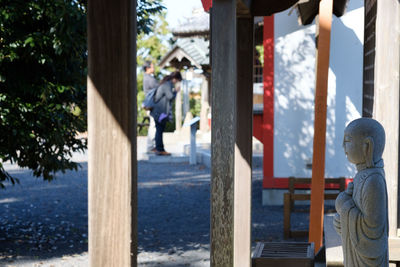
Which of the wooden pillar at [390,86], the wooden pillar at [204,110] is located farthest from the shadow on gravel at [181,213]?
the wooden pillar at [204,110]

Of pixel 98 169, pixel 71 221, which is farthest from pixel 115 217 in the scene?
pixel 71 221

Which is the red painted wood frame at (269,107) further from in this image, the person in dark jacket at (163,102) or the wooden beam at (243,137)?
the person in dark jacket at (163,102)

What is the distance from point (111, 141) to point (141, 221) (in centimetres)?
681

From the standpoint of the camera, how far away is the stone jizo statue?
9.60 feet

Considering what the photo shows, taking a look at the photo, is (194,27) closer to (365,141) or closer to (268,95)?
(268,95)

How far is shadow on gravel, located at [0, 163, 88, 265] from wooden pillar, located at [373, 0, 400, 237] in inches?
162

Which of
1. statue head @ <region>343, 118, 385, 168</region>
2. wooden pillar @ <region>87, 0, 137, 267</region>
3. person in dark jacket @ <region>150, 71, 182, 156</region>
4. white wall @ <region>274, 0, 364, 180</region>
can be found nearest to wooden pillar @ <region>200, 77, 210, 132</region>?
person in dark jacket @ <region>150, 71, 182, 156</region>

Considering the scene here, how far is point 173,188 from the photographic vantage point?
39.9ft

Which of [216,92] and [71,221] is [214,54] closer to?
[216,92]

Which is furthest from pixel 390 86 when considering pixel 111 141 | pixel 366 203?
pixel 111 141

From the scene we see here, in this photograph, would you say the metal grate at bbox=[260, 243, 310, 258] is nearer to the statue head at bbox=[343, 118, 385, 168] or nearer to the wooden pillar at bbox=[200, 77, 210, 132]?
the statue head at bbox=[343, 118, 385, 168]

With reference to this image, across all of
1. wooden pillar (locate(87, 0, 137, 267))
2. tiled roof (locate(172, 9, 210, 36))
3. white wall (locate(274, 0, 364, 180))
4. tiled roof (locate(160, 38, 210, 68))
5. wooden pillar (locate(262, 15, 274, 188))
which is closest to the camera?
wooden pillar (locate(87, 0, 137, 267))

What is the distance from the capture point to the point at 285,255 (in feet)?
17.8

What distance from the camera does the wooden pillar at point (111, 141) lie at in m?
2.36
